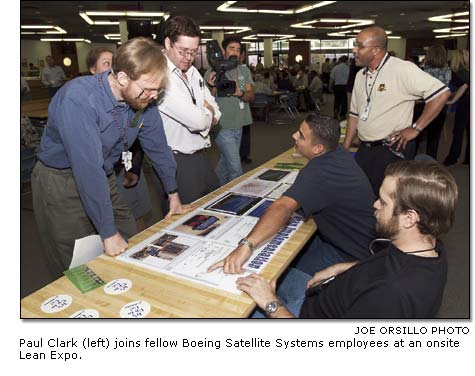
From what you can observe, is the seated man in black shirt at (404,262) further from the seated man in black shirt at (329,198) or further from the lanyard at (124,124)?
the lanyard at (124,124)

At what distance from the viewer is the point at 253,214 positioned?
5.98 ft

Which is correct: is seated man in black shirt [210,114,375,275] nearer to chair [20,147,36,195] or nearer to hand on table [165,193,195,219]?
hand on table [165,193,195,219]

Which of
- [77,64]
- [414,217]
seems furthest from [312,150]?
[77,64]

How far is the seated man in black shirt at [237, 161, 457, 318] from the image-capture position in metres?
1.03

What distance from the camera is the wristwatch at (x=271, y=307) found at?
1.20 m

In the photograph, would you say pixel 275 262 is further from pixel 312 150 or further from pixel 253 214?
pixel 312 150

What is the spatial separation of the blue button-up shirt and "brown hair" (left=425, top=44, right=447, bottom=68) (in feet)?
13.1

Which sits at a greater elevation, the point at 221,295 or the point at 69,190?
the point at 69,190

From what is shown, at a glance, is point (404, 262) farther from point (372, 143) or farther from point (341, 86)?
point (341, 86)

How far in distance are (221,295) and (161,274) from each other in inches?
9.5

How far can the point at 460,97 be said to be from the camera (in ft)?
16.5

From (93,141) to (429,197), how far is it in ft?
3.58

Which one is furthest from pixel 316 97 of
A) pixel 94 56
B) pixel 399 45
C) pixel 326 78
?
pixel 399 45

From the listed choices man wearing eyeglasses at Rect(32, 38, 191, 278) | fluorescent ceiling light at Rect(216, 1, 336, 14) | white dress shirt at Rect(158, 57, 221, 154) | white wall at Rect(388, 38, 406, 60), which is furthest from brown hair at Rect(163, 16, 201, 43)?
white wall at Rect(388, 38, 406, 60)
